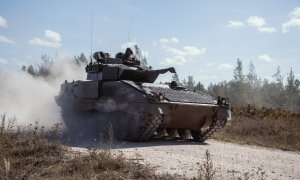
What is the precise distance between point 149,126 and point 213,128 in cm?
293

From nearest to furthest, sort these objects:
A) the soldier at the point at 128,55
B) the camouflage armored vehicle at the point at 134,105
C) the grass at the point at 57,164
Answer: the grass at the point at 57,164
the camouflage armored vehicle at the point at 134,105
the soldier at the point at 128,55

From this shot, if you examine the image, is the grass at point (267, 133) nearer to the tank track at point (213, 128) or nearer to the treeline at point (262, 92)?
the tank track at point (213, 128)

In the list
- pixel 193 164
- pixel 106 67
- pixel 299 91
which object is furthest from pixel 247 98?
pixel 193 164

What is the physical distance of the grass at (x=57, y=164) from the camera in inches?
241

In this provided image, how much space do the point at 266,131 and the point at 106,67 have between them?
7585 mm

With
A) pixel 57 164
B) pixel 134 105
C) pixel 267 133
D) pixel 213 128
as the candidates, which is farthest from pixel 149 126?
pixel 267 133

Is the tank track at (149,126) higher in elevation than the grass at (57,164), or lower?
higher

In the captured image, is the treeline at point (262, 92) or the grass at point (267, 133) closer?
the grass at point (267, 133)

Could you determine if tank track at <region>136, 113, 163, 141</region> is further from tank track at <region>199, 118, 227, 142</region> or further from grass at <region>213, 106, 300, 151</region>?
grass at <region>213, 106, 300, 151</region>

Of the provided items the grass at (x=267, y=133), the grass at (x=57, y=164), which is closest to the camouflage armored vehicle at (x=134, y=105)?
the grass at (x=267, y=133)

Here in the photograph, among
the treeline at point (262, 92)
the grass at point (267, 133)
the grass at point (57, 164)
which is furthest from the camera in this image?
the treeline at point (262, 92)

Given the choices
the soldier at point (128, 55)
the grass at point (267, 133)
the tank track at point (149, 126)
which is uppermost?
the soldier at point (128, 55)

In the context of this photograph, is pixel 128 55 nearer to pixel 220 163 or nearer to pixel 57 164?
pixel 220 163

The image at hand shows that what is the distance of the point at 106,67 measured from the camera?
13.6m
